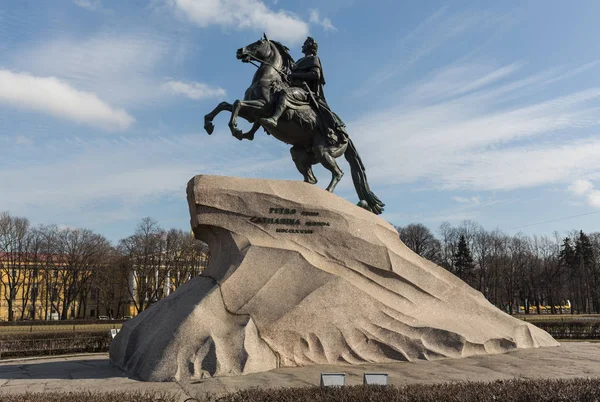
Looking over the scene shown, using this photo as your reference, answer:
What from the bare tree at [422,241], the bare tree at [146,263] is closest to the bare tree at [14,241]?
the bare tree at [146,263]

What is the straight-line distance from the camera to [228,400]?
4.62 metres

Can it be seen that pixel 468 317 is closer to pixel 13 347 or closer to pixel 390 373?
pixel 390 373

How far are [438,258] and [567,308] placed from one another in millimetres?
21519

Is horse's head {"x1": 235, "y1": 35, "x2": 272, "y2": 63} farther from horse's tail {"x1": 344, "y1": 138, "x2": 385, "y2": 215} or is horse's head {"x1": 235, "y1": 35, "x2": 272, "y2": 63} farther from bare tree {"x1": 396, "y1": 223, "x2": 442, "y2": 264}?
bare tree {"x1": 396, "y1": 223, "x2": 442, "y2": 264}

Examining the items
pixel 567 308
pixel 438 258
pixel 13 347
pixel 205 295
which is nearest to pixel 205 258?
pixel 438 258

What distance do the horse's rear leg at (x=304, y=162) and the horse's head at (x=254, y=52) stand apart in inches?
85.7

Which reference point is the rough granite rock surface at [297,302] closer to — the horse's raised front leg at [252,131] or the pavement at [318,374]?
the pavement at [318,374]

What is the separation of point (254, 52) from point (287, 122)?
5.31 ft

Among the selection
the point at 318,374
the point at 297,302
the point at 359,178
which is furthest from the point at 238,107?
the point at 318,374

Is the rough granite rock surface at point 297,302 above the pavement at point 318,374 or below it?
above

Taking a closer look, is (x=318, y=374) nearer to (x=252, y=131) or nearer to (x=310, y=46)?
(x=252, y=131)

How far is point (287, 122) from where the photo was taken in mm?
10852

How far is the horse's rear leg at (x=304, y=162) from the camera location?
11688mm

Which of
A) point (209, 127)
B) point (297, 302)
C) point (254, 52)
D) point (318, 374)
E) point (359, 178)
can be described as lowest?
point (318, 374)
